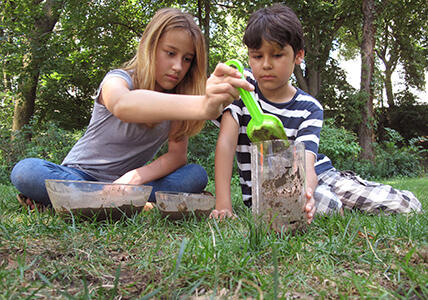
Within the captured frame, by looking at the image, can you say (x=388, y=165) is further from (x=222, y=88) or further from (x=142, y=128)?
(x=222, y=88)

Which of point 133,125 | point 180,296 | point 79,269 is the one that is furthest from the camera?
point 133,125

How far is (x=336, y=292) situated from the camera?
3.19ft

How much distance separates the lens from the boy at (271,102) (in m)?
2.05

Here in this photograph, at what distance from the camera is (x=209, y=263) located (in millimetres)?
1130

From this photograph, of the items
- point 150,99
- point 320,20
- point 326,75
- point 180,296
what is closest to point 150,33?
point 150,99

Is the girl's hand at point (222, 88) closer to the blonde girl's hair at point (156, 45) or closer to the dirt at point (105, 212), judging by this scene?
the dirt at point (105, 212)

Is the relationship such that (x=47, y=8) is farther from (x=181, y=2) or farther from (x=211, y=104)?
(x=211, y=104)

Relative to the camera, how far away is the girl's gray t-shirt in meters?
2.39

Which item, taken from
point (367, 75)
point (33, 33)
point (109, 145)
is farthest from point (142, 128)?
Answer: point (367, 75)

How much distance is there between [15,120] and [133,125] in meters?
8.66

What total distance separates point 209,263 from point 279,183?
49 cm

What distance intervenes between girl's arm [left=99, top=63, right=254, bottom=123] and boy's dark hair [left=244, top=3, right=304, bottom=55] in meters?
0.73

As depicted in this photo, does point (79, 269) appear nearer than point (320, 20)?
Yes

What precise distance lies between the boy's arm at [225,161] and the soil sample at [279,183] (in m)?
0.61
